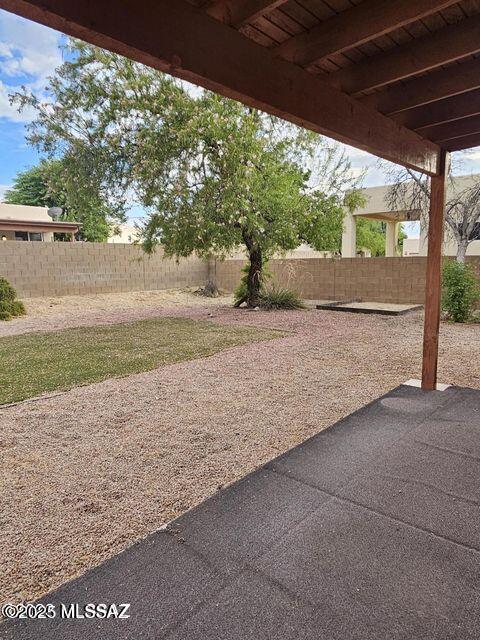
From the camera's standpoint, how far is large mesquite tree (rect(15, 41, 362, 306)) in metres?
8.05

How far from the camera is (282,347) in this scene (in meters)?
6.09

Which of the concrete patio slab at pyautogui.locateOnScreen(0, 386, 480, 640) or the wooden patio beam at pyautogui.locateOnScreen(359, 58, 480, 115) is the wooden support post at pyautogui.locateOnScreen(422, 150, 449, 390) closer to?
the wooden patio beam at pyautogui.locateOnScreen(359, 58, 480, 115)

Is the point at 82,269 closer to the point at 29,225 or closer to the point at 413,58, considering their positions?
the point at 29,225

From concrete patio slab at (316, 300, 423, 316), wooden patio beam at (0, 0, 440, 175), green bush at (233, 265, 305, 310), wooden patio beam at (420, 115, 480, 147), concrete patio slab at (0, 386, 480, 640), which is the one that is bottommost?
concrete patio slab at (0, 386, 480, 640)

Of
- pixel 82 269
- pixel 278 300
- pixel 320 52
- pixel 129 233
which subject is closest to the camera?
pixel 320 52

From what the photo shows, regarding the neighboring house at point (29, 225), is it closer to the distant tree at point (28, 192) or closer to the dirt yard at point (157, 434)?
the distant tree at point (28, 192)

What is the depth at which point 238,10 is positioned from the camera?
1.87 metres

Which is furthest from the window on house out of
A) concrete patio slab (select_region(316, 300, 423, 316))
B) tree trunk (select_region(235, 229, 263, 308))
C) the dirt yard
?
the dirt yard

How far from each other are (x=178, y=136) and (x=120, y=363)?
4.82 meters

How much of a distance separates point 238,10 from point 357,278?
10344 mm

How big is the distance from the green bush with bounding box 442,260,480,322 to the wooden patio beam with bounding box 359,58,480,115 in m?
5.59

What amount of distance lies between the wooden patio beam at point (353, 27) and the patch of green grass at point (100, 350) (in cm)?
358

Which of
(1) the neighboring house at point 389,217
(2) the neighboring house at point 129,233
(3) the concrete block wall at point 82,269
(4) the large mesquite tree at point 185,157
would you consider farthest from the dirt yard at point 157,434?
(3) the concrete block wall at point 82,269

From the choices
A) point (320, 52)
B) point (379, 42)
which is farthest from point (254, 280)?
point (320, 52)
